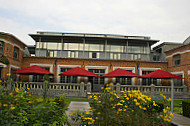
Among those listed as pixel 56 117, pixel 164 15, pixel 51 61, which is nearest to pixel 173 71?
pixel 164 15

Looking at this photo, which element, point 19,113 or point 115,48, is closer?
point 19,113

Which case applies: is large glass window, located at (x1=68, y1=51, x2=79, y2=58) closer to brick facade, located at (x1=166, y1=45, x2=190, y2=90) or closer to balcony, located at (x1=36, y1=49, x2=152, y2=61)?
balcony, located at (x1=36, y1=49, x2=152, y2=61)

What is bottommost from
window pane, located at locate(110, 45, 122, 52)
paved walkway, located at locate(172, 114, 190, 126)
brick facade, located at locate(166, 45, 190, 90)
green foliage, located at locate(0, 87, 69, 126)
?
paved walkway, located at locate(172, 114, 190, 126)

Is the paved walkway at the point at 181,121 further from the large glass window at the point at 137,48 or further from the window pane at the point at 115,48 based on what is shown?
the large glass window at the point at 137,48

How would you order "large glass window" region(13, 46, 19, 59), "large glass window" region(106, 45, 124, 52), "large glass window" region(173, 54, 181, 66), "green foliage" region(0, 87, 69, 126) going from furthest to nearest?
1. "large glass window" region(106, 45, 124, 52)
2. "large glass window" region(173, 54, 181, 66)
3. "large glass window" region(13, 46, 19, 59)
4. "green foliage" region(0, 87, 69, 126)

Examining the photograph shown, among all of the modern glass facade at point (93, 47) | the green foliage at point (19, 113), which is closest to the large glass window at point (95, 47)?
the modern glass facade at point (93, 47)

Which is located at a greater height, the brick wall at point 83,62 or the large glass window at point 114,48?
the large glass window at point 114,48

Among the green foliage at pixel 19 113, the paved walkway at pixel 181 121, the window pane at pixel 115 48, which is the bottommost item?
the paved walkway at pixel 181 121

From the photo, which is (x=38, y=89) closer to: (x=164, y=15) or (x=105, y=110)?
(x=105, y=110)

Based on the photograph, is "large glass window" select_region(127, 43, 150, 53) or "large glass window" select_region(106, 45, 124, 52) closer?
"large glass window" select_region(106, 45, 124, 52)

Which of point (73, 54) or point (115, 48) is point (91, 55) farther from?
point (115, 48)

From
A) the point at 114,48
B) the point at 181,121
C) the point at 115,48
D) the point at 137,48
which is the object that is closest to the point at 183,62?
the point at 137,48

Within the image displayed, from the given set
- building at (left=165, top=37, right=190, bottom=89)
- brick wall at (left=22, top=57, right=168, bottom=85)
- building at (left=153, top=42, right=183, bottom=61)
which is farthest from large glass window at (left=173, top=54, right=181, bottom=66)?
brick wall at (left=22, top=57, right=168, bottom=85)

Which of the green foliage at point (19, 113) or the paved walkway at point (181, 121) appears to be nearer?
the green foliage at point (19, 113)
